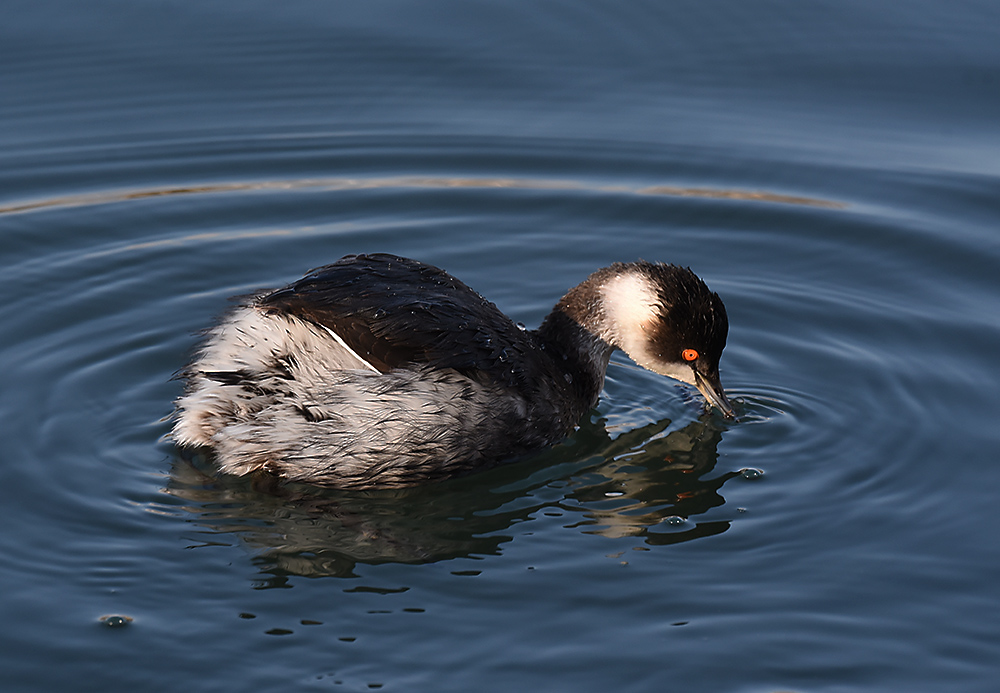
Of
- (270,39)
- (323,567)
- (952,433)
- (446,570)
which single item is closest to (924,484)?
(952,433)

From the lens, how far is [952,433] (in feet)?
23.4

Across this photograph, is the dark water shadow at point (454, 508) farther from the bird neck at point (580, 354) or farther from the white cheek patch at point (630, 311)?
the white cheek patch at point (630, 311)

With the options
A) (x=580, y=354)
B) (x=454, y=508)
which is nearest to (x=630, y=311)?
(x=580, y=354)

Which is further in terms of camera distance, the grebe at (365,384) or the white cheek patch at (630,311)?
the white cheek patch at (630,311)

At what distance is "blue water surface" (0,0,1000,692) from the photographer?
548 centimetres

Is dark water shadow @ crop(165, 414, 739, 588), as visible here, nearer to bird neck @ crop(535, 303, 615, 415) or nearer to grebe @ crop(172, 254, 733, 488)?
grebe @ crop(172, 254, 733, 488)

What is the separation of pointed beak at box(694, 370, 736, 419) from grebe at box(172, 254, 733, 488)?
2.92ft

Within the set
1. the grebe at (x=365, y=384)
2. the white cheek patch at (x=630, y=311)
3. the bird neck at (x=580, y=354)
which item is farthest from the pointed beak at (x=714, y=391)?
the grebe at (x=365, y=384)

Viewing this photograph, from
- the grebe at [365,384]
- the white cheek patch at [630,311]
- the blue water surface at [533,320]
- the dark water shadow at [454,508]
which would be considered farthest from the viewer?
the white cheek patch at [630,311]

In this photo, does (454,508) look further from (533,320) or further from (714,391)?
(533,320)

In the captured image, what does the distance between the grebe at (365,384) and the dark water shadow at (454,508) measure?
105 millimetres

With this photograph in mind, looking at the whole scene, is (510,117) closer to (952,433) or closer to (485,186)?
(485,186)

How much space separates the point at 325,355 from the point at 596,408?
1.92 metres

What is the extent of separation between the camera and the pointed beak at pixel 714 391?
743 centimetres
